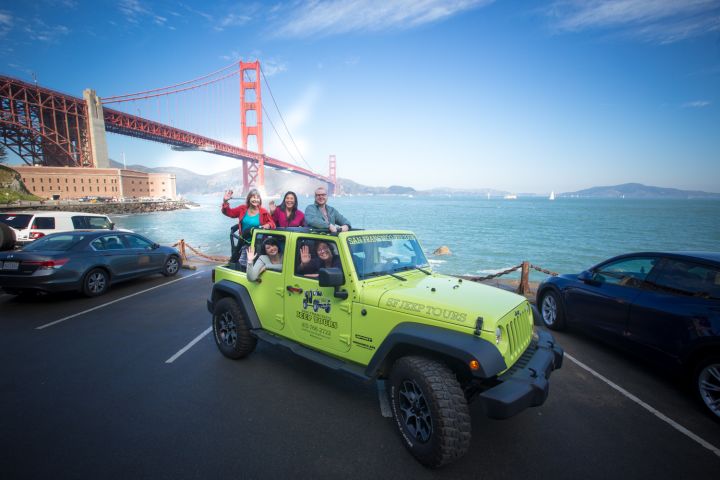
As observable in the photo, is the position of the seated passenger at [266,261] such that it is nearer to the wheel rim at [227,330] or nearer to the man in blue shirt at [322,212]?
the wheel rim at [227,330]

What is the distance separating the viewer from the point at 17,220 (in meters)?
11.2

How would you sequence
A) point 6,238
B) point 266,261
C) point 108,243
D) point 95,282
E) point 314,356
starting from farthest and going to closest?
point 6,238 → point 108,243 → point 95,282 → point 266,261 → point 314,356

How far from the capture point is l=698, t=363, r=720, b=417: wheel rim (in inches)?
132

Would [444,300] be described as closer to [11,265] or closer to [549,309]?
[549,309]

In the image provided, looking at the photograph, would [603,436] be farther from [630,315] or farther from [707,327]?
[630,315]

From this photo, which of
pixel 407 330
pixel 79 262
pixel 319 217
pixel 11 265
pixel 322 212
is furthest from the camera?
pixel 79 262

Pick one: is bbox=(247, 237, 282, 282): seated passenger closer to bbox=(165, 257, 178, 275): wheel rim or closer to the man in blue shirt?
the man in blue shirt

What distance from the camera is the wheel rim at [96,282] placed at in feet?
24.5

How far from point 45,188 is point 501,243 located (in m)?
89.9

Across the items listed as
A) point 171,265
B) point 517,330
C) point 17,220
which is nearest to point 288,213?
point 517,330

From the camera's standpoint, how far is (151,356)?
468 centimetres

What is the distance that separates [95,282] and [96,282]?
0.9 inches

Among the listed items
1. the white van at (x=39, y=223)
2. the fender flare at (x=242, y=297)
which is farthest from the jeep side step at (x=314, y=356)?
the white van at (x=39, y=223)

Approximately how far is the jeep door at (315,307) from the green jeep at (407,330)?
12mm
